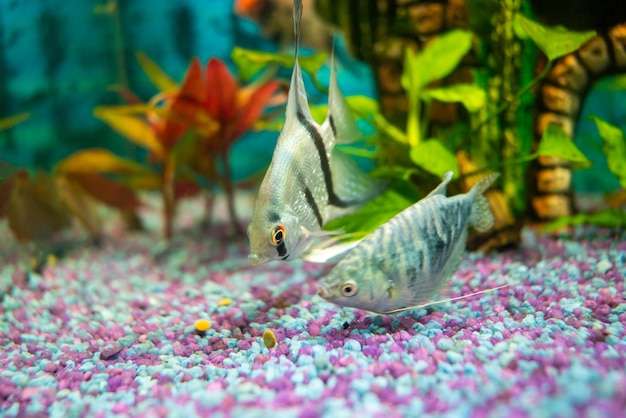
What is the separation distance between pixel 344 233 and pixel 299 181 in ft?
2.68

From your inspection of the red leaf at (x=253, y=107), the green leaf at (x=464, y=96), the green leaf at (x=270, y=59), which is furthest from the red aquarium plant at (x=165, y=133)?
the green leaf at (x=464, y=96)

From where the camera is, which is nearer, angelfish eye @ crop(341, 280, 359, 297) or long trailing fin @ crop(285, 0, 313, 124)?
angelfish eye @ crop(341, 280, 359, 297)

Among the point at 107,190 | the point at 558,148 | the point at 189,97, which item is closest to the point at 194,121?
the point at 189,97

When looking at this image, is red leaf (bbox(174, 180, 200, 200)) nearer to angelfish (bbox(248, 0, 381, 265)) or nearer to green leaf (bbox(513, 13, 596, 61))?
angelfish (bbox(248, 0, 381, 265))

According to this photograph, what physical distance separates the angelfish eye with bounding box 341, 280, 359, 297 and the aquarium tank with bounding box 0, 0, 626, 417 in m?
0.01

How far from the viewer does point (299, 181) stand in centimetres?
201

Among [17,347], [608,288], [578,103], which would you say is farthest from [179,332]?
[578,103]

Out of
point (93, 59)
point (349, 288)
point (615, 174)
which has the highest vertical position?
point (93, 59)

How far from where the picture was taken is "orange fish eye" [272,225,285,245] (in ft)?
6.23

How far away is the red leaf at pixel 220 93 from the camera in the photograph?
402 centimetres

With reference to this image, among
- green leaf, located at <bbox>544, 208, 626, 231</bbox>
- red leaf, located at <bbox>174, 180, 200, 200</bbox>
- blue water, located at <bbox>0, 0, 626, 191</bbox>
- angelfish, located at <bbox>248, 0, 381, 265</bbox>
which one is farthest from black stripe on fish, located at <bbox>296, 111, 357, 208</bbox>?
red leaf, located at <bbox>174, 180, 200, 200</bbox>

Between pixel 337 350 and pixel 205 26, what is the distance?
6326 millimetres

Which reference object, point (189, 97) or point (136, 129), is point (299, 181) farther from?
point (136, 129)

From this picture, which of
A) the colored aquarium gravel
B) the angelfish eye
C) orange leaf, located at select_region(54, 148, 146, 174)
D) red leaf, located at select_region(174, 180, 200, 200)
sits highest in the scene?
orange leaf, located at select_region(54, 148, 146, 174)
